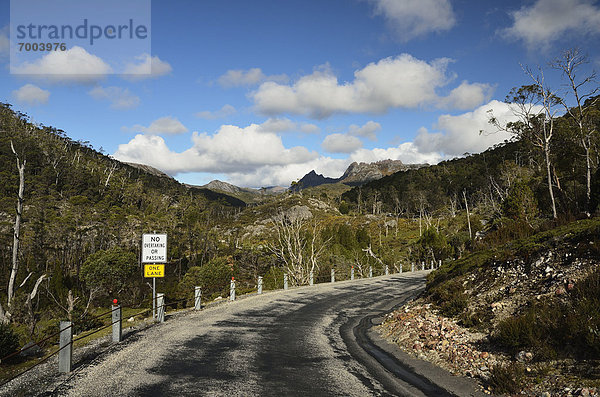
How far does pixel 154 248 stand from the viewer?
13961 millimetres

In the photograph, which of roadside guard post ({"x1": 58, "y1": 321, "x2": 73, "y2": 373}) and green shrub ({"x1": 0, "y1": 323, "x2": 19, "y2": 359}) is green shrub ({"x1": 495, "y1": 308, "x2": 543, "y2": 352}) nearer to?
roadside guard post ({"x1": 58, "y1": 321, "x2": 73, "y2": 373})

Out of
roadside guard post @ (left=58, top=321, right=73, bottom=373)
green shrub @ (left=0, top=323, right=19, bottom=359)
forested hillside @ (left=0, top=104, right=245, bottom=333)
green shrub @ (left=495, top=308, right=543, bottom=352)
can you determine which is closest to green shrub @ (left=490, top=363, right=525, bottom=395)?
green shrub @ (left=495, top=308, right=543, bottom=352)

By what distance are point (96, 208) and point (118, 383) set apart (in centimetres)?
8346

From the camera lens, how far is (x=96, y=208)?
260 feet

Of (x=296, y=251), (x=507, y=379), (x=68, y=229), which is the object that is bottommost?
(x=507, y=379)

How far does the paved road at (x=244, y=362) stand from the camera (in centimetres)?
628

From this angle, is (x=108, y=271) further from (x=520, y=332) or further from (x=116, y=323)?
(x=520, y=332)

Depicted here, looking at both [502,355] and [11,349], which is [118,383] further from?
[502,355]

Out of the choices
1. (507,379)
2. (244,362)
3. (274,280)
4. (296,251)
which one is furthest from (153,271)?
(274,280)

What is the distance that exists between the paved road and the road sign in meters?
2.46

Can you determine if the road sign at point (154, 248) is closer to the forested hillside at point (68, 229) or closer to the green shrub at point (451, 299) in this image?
the green shrub at point (451, 299)

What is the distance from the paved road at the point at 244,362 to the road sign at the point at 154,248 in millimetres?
2456

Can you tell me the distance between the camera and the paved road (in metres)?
6.28

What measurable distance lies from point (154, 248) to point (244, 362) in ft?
25.3
